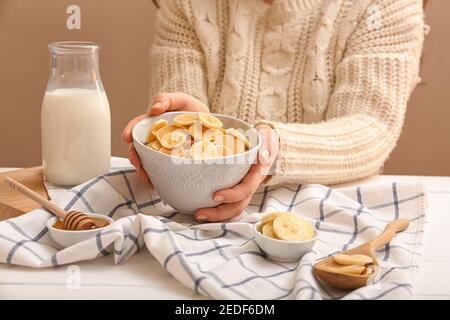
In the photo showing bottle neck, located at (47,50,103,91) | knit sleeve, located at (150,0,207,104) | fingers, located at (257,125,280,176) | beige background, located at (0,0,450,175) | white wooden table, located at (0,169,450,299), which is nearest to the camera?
white wooden table, located at (0,169,450,299)

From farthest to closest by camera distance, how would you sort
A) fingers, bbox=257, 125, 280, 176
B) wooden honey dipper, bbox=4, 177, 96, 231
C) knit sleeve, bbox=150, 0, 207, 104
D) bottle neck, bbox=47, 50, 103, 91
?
knit sleeve, bbox=150, 0, 207, 104 < bottle neck, bbox=47, 50, 103, 91 < fingers, bbox=257, 125, 280, 176 < wooden honey dipper, bbox=4, 177, 96, 231

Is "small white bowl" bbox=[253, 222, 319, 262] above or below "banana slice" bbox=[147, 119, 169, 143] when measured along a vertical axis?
below

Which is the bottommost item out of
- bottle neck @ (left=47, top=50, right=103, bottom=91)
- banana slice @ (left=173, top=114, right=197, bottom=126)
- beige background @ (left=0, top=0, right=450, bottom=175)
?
beige background @ (left=0, top=0, right=450, bottom=175)

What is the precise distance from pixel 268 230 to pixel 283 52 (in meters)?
0.71

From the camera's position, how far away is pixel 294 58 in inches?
55.7

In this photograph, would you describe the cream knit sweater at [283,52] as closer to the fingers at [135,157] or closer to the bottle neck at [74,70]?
the bottle neck at [74,70]

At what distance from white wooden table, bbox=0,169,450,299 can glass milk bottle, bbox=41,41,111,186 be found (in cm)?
27

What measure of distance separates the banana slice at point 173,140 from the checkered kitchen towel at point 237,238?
10cm

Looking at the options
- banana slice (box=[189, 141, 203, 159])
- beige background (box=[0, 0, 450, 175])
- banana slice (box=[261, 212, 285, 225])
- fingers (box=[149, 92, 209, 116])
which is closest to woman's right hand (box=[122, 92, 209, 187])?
fingers (box=[149, 92, 209, 116])

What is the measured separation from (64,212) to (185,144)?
0.59 feet

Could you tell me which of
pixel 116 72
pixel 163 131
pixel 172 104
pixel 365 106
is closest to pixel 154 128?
pixel 163 131

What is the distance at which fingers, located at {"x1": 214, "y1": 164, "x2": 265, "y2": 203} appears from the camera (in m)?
0.86

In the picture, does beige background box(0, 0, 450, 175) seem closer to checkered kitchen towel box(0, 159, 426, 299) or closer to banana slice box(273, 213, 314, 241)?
checkered kitchen towel box(0, 159, 426, 299)

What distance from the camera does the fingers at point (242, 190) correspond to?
86 centimetres
